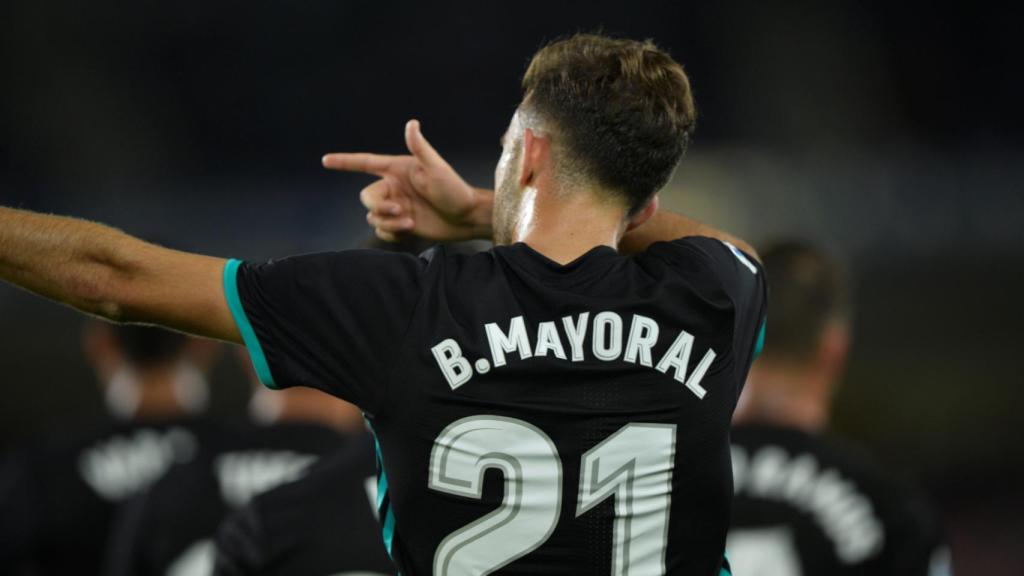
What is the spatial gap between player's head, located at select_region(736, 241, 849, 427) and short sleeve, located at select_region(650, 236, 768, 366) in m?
1.49

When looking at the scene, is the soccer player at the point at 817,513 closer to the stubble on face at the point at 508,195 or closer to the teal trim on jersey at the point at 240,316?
the stubble on face at the point at 508,195

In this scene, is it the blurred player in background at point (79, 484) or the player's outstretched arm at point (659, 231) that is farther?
the blurred player in background at point (79, 484)

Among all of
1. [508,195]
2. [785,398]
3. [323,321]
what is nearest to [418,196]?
[508,195]

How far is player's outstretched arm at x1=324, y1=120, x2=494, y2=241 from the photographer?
8.44ft

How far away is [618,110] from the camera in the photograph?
7.38ft

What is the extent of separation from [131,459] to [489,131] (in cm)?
522

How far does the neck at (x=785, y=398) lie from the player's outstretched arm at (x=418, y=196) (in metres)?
1.54

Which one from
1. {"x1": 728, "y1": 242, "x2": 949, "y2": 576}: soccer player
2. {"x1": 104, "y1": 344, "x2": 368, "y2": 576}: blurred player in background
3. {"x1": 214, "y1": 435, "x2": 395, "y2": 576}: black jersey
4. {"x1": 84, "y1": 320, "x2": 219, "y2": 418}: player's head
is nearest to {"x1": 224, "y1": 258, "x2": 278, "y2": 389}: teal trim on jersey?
{"x1": 214, "y1": 435, "x2": 395, "y2": 576}: black jersey

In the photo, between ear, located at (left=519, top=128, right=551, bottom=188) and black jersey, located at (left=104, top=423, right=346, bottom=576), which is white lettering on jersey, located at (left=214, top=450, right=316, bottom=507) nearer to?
black jersey, located at (left=104, top=423, right=346, bottom=576)

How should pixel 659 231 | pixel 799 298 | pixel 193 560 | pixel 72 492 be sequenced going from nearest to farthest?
1. pixel 659 231
2. pixel 193 560
3. pixel 799 298
4. pixel 72 492

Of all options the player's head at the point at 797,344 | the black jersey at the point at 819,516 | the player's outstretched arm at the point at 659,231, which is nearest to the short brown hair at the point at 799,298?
the player's head at the point at 797,344

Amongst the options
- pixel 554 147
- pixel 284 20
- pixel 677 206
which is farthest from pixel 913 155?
pixel 554 147

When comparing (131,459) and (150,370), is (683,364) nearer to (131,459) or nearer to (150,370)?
(131,459)

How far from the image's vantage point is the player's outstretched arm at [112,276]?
2055 millimetres
